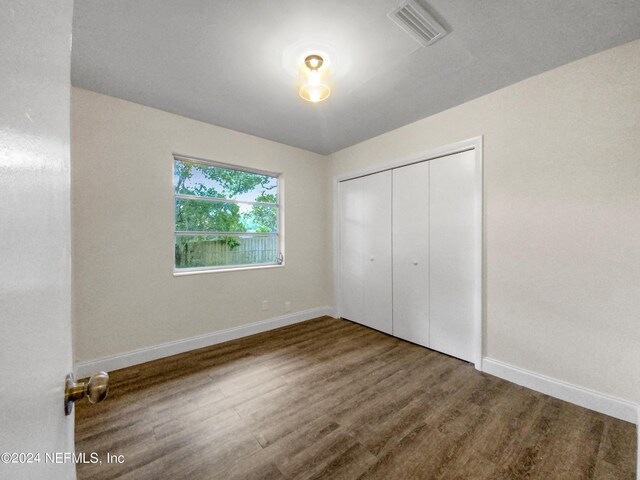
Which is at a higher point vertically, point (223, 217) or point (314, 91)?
point (314, 91)

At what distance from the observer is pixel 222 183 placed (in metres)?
3.07

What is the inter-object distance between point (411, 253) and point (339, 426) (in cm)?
192

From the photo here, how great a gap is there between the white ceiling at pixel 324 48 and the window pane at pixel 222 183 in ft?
2.06

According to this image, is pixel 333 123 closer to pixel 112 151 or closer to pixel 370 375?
pixel 112 151

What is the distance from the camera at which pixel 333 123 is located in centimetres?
289

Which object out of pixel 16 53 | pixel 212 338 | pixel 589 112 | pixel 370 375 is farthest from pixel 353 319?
pixel 16 53

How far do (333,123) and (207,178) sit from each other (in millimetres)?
1607

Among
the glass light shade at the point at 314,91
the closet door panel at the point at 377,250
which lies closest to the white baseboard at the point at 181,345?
the closet door panel at the point at 377,250

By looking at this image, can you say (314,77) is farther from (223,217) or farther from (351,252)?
(351,252)

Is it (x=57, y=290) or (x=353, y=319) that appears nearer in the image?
(x=57, y=290)

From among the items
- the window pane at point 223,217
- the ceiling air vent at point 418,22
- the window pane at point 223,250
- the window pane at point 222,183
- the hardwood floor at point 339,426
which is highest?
the ceiling air vent at point 418,22

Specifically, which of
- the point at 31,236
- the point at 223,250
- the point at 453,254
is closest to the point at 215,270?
the point at 223,250

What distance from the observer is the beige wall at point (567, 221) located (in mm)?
1697

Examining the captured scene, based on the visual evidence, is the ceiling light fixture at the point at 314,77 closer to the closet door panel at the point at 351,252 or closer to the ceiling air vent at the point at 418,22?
the ceiling air vent at the point at 418,22
